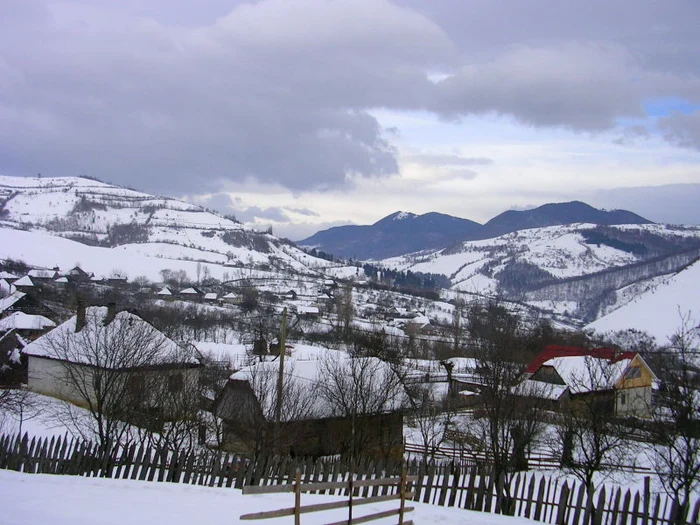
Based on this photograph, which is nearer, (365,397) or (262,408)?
(262,408)

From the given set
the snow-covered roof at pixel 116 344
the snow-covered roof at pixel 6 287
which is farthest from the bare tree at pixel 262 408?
the snow-covered roof at pixel 6 287

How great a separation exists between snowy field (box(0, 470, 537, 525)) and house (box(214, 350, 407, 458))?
8.09 meters

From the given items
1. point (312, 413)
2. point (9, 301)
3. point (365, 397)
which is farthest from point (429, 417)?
point (9, 301)

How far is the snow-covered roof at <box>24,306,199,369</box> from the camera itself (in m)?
24.8

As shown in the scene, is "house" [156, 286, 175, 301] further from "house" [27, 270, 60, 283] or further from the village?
the village

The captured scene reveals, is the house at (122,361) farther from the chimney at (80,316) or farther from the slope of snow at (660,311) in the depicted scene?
the slope of snow at (660,311)

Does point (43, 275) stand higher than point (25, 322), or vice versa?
point (43, 275)

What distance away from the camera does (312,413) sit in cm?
2777

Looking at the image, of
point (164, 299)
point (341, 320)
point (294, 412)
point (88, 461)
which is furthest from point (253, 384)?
point (164, 299)

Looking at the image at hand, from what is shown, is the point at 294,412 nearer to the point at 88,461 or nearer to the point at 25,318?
the point at 88,461

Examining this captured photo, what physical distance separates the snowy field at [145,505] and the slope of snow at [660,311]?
12683 cm

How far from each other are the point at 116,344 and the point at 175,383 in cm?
315

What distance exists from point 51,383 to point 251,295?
4739 inches

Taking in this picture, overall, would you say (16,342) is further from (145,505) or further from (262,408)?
(145,505)
